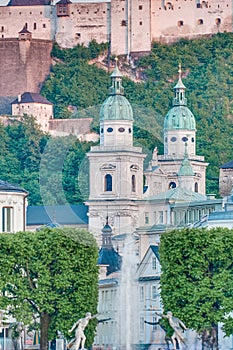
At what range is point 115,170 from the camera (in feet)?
502

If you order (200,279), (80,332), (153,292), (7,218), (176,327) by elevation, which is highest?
(7,218)

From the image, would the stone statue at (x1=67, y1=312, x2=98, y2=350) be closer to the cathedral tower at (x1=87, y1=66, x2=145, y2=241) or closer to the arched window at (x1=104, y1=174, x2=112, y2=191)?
the cathedral tower at (x1=87, y1=66, x2=145, y2=241)

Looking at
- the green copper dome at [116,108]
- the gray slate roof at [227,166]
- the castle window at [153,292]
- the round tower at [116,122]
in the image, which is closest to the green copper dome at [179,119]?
the gray slate roof at [227,166]

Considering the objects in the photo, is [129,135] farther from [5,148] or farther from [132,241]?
[132,241]

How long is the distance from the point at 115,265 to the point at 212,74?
80.8m

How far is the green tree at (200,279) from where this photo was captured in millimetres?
96625

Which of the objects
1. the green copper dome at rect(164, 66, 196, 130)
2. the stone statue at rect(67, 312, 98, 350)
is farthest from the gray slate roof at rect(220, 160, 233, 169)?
the stone statue at rect(67, 312, 98, 350)

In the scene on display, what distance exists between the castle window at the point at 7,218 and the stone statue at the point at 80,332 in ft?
52.5

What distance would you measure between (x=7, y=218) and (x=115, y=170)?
1636 inches

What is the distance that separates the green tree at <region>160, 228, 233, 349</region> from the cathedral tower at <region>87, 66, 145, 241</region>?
45.5 meters

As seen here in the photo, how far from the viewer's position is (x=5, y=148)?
18338 centimetres

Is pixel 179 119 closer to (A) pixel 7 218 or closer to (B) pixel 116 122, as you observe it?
(B) pixel 116 122

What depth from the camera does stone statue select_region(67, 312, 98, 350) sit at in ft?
310

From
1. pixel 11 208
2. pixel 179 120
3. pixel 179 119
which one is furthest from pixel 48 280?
pixel 179 119
